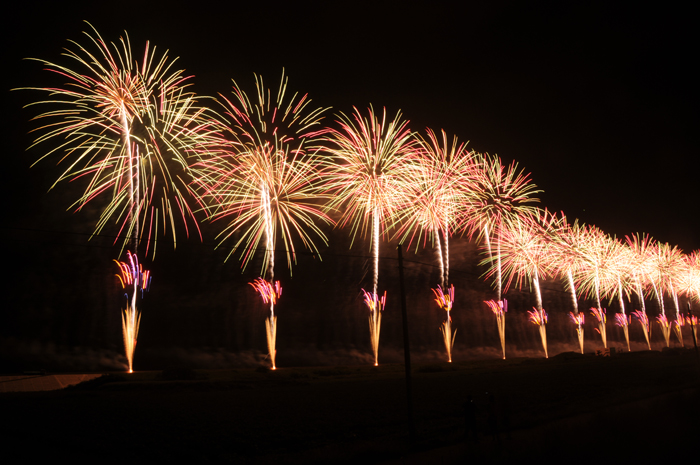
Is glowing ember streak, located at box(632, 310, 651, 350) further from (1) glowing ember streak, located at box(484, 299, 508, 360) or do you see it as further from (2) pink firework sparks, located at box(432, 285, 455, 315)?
(2) pink firework sparks, located at box(432, 285, 455, 315)

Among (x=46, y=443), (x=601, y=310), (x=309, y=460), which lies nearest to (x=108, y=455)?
(x=46, y=443)

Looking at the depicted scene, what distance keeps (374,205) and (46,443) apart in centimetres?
3229

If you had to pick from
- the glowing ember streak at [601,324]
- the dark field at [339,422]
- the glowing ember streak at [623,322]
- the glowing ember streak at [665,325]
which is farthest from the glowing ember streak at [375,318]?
the glowing ember streak at [665,325]

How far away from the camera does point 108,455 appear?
14.2m

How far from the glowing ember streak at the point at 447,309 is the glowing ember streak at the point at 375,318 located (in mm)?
7459

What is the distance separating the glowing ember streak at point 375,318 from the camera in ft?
150

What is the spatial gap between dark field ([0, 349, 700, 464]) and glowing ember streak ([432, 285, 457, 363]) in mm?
18237

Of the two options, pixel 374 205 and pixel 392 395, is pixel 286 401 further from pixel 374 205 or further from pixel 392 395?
pixel 374 205

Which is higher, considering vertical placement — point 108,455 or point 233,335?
point 233,335


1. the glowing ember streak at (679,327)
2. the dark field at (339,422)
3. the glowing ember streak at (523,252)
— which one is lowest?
the dark field at (339,422)

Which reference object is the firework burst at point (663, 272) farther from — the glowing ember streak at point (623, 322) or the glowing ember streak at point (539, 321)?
the glowing ember streak at point (539, 321)

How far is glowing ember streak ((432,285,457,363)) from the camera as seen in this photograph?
5131 cm

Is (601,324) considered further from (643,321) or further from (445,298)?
(445,298)

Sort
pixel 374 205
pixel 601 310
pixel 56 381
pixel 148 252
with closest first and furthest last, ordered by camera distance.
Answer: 1. pixel 56 381
2. pixel 374 205
3. pixel 148 252
4. pixel 601 310
